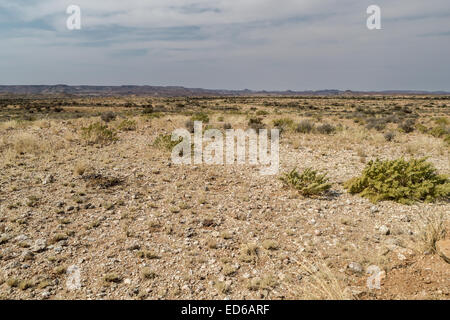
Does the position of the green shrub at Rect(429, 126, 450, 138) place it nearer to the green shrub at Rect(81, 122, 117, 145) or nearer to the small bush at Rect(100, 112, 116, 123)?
the green shrub at Rect(81, 122, 117, 145)

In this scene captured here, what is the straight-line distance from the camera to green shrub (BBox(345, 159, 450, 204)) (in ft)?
19.7

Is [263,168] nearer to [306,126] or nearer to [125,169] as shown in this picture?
[125,169]

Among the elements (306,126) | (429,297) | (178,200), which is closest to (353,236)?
(429,297)

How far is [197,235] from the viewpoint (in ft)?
16.1

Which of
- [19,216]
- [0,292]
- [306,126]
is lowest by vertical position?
[0,292]

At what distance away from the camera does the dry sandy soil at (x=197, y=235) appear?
354 cm

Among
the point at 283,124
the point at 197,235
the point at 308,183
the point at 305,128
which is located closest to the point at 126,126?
the point at 283,124

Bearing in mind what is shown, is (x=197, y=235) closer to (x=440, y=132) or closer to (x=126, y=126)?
(x=126, y=126)

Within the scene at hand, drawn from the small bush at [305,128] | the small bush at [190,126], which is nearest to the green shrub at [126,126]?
the small bush at [190,126]

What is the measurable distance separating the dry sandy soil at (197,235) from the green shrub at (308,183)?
0.23 meters

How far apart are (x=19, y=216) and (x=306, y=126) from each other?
41.6 feet

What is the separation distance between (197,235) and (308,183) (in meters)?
3.33

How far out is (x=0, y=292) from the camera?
341cm

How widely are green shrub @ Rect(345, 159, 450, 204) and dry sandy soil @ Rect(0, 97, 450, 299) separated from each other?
8.9 inches
